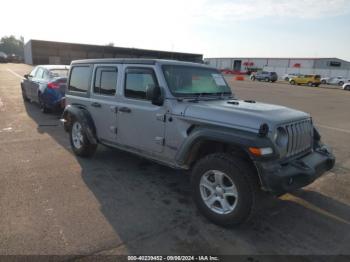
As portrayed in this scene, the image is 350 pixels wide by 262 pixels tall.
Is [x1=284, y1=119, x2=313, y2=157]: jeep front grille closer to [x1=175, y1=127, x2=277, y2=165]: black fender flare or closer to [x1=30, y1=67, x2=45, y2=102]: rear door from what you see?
[x1=175, y1=127, x2=277, y2=165]: black fender flare

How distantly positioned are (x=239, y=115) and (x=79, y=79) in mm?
3709

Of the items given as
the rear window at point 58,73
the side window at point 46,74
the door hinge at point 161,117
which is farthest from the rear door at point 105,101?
the side window at point 46,74

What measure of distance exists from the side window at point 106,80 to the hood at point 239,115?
1.63 metres

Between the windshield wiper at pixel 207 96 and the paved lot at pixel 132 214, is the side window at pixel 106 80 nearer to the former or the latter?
the paved lot at pixel 132 214

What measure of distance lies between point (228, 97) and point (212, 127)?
1.41 metres

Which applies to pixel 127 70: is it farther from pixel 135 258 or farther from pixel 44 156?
pixel 135 258

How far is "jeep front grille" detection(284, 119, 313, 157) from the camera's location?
372cm

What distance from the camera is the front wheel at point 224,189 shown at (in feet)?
11.2

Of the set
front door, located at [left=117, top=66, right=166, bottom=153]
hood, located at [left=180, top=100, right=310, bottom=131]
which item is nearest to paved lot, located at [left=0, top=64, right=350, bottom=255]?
front door, located at [left=117, top=66, right=166, bottom=153]

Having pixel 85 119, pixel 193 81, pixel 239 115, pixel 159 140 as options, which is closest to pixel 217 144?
pixel 239 115

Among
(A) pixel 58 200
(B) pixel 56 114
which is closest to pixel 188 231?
(A) pixel 58 200

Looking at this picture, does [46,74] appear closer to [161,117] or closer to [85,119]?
[85,119]

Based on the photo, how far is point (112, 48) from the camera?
214 feet

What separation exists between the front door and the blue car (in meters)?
5.49
